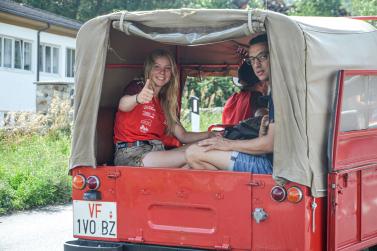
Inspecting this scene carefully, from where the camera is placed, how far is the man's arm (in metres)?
5.74

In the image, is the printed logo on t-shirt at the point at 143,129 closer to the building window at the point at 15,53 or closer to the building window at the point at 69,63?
the building window at the point at 15,53

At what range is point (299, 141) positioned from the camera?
5.30m

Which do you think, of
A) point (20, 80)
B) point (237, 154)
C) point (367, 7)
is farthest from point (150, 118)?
point (367, 7)

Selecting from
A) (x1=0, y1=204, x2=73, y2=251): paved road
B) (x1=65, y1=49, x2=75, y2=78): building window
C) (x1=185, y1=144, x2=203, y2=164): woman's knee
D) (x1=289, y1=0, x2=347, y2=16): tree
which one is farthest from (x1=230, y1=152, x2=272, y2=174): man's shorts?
(x1=289, y1=0, x2=347, y2=16): tree

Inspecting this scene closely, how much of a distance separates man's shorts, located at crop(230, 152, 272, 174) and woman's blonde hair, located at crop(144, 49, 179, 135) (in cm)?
127

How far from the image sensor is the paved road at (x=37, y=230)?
346 inches

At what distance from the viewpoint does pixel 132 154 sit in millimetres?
6395

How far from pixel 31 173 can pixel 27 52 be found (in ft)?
56.3

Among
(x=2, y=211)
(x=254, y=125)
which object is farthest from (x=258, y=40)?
(x=2, y=211)

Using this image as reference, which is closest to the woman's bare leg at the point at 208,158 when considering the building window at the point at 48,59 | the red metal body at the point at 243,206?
the red metal body at the point at 243,206

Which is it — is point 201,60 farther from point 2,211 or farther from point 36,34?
point 36,34

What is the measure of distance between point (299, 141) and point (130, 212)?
1486 mm

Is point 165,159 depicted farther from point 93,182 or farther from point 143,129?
point 93,182

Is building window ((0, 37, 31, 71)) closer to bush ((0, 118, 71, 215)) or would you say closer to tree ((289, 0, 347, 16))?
bush ((0, 118, 71, 215))
